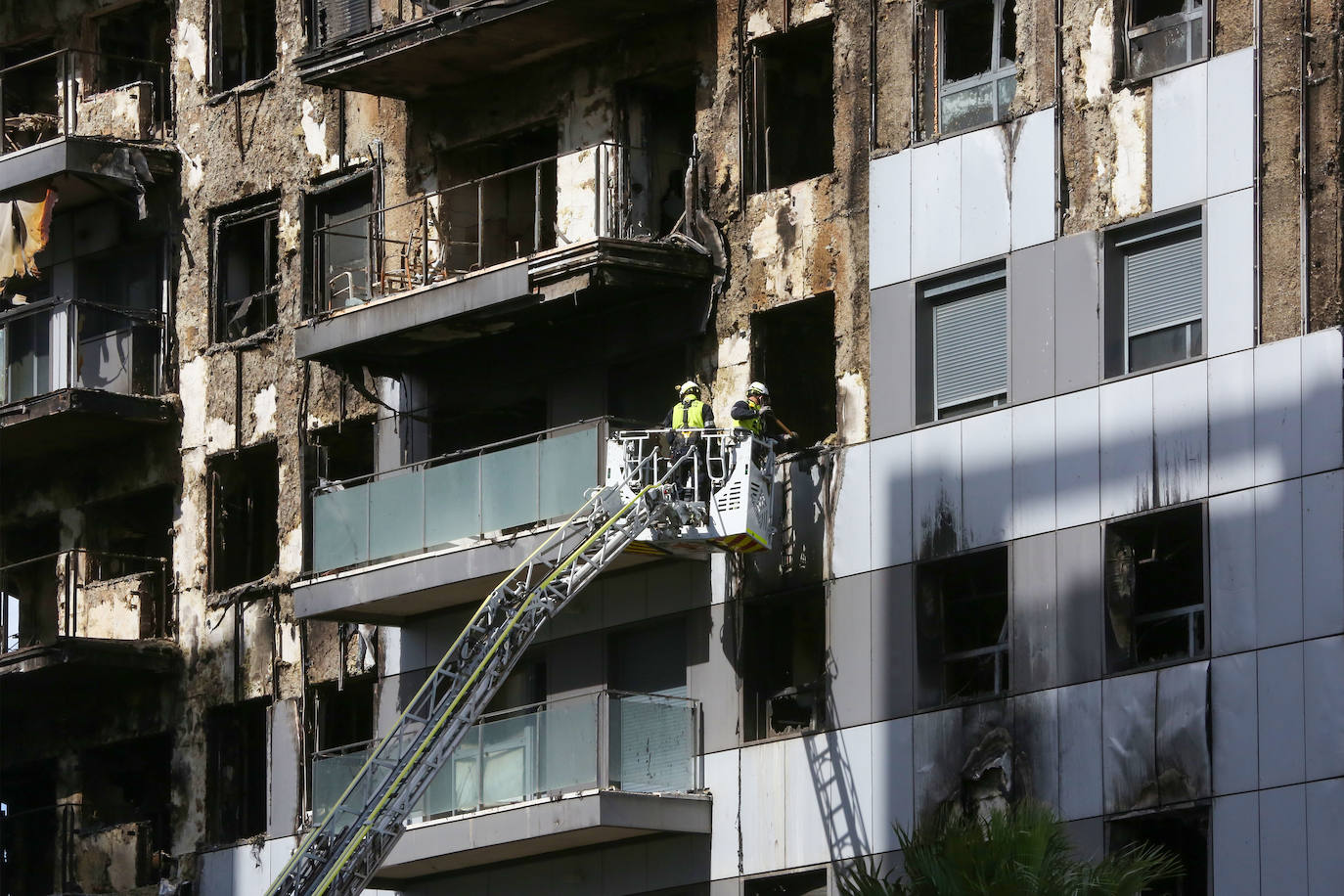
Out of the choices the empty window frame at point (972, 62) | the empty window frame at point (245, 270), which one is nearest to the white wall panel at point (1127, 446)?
the empty window frame at point (972, 62)

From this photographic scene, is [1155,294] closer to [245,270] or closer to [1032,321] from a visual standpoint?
[1032,321]

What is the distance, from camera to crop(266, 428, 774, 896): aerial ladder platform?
35.7 meters

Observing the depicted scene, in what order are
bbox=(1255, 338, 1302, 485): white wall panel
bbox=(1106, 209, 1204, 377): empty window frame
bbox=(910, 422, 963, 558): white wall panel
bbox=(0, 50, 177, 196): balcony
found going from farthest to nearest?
bbox=(0, 50, 177, 196): balcony
bbox=(910, 422, 963, 558): white wall panel
bbox=(1106, 209, 1204, 377): empty window frame
bbox=(1255, 338, 1302, 485): white wall panel

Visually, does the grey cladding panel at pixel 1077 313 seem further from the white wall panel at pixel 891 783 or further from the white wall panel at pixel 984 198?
the white wall panel at pixel 891 783

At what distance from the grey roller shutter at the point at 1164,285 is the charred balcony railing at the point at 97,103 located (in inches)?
689

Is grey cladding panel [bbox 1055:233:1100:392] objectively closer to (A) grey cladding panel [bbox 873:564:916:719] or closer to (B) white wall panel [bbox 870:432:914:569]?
(B) white wall panel [bbox 870:432:914:569]

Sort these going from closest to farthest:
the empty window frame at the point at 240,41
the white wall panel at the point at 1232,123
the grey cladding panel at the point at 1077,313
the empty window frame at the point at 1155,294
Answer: the white wall panel at the point at 1232,123, the empty window frame at the point at 1155,294, the grey cladding panel at the point at 1077,313, the empty window frame at the point at 240,41

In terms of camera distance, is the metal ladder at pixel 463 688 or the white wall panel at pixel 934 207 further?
the metal ladder at pixel 463 688

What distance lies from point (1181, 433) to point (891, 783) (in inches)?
200

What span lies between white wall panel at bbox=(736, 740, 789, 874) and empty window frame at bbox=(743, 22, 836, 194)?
6.64 m

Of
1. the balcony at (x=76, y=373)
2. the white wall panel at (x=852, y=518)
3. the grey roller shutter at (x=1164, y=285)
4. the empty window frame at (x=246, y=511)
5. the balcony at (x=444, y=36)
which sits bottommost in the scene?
the white wall panel at (x=852, y=518)

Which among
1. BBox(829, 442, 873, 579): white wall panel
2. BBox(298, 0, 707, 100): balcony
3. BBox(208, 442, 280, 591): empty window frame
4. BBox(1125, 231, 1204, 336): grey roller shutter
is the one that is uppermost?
BBox(298, 0, 707, 100): balcony

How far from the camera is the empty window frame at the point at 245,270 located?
145 ft

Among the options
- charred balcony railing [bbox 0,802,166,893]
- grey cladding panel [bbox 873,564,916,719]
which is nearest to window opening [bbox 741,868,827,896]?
grey cladding panel [bbox 873,564,916,719]
